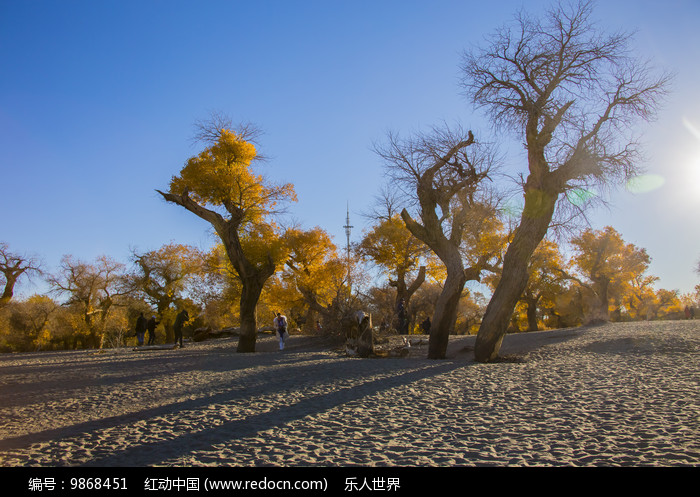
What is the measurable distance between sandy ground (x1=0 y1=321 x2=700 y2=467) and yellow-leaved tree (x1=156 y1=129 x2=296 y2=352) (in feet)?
23.0

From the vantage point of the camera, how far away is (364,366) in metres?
10.7

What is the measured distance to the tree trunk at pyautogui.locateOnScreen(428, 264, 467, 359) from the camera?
12445 mm

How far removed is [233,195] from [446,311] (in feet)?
30.7

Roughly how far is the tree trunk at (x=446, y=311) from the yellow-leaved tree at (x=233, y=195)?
25.4ft

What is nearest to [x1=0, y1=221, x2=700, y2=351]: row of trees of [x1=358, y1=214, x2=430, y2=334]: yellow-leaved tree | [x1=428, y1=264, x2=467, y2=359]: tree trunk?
[x1=358, y1=214, x2=430, y2=334]: yellow-leaved tree

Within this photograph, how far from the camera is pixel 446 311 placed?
12.5 metres

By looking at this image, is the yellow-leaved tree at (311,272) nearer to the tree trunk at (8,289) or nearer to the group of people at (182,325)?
the group of people at (182,325)

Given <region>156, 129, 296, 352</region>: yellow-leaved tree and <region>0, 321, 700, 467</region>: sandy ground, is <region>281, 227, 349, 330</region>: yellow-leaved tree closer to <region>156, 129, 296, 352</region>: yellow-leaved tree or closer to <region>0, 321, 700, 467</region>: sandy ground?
<region>156, 129, 296, 352</region>: yellow-leaved tree

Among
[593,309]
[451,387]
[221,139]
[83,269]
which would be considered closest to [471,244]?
[593,309]

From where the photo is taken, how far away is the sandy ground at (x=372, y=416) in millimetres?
4016

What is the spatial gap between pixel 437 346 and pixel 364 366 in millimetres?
2883
